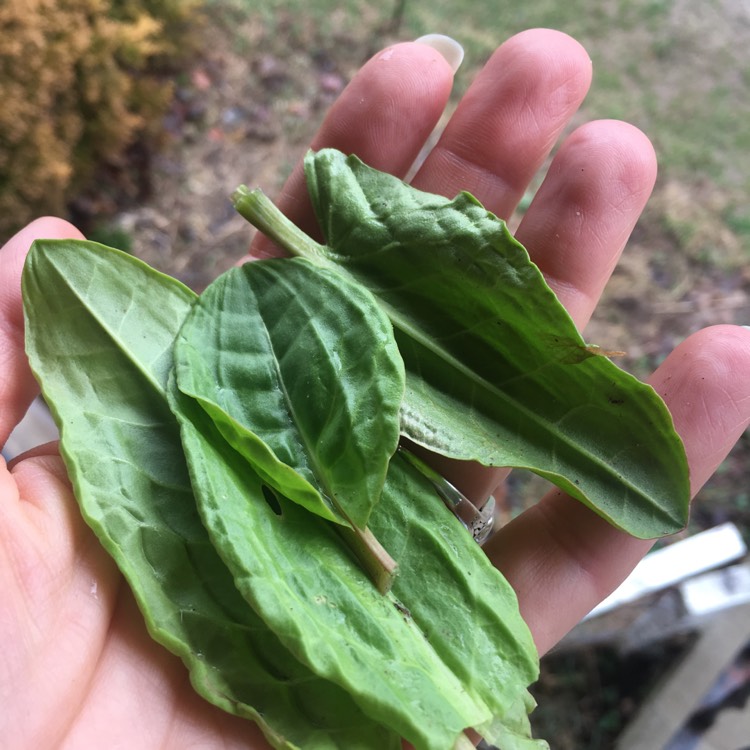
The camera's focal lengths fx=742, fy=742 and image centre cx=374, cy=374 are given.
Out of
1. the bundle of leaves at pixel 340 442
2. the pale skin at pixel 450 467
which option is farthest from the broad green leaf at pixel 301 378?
the pale skin at pixel 450 467

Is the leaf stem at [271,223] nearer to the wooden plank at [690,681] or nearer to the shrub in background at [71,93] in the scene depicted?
the shrub in background at [71,93]

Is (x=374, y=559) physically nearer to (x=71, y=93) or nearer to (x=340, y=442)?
(x=340, y=442)

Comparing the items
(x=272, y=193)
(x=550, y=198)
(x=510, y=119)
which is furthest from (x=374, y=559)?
(x=272, y=193)

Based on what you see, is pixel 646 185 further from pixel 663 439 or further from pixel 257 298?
pixel 257 298

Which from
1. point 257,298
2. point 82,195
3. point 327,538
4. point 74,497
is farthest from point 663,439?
point 82,195

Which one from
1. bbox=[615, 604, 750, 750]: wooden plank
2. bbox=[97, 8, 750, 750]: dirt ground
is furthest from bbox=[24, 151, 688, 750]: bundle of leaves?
bbox=[97, 8, 750, 750]: dirt ground

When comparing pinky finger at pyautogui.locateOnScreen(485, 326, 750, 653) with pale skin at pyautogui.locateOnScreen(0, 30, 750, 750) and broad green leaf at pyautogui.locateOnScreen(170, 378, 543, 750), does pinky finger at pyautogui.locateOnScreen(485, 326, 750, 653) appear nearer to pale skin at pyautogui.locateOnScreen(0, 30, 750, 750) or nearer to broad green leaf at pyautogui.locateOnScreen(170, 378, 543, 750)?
pale skin at pyautogui.locateOnScreen(0, 30, 750, 750)
